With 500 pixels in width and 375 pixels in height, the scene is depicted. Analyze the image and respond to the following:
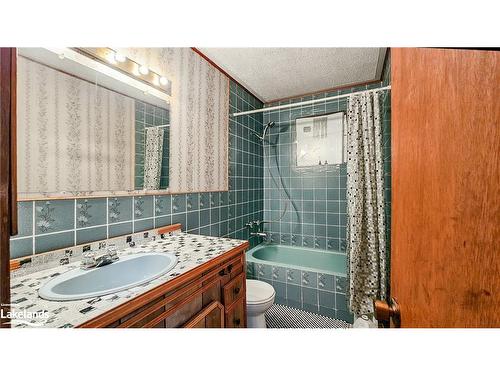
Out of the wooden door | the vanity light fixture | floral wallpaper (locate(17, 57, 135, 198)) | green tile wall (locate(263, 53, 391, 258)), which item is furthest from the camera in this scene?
green tile wall (locate(263, 53, 391, 258))

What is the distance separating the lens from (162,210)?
4.56ft

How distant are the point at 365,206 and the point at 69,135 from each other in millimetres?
2069

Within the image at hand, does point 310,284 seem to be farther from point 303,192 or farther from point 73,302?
point 73,302

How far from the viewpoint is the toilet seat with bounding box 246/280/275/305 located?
→ 147cm

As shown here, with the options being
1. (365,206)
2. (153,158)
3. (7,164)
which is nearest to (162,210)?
(153,158)

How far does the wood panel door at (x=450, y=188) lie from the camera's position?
0.39 m

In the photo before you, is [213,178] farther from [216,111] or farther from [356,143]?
[356,143]

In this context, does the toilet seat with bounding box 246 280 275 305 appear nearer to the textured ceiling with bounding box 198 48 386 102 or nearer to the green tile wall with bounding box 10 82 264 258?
the green tile wall with bounding box 10 82 264 258

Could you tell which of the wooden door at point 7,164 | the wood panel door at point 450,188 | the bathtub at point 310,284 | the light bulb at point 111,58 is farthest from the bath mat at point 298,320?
the light bulb at point 111,58

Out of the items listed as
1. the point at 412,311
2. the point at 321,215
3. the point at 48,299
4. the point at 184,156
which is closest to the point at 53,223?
the point at 48,299

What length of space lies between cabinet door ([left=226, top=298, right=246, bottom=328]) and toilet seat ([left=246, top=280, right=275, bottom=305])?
24cm

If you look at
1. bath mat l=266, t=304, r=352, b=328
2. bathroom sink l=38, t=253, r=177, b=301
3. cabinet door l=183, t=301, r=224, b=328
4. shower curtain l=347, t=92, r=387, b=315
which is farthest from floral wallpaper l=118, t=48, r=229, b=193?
bath mat l=266, t=304, r=352, b=328
